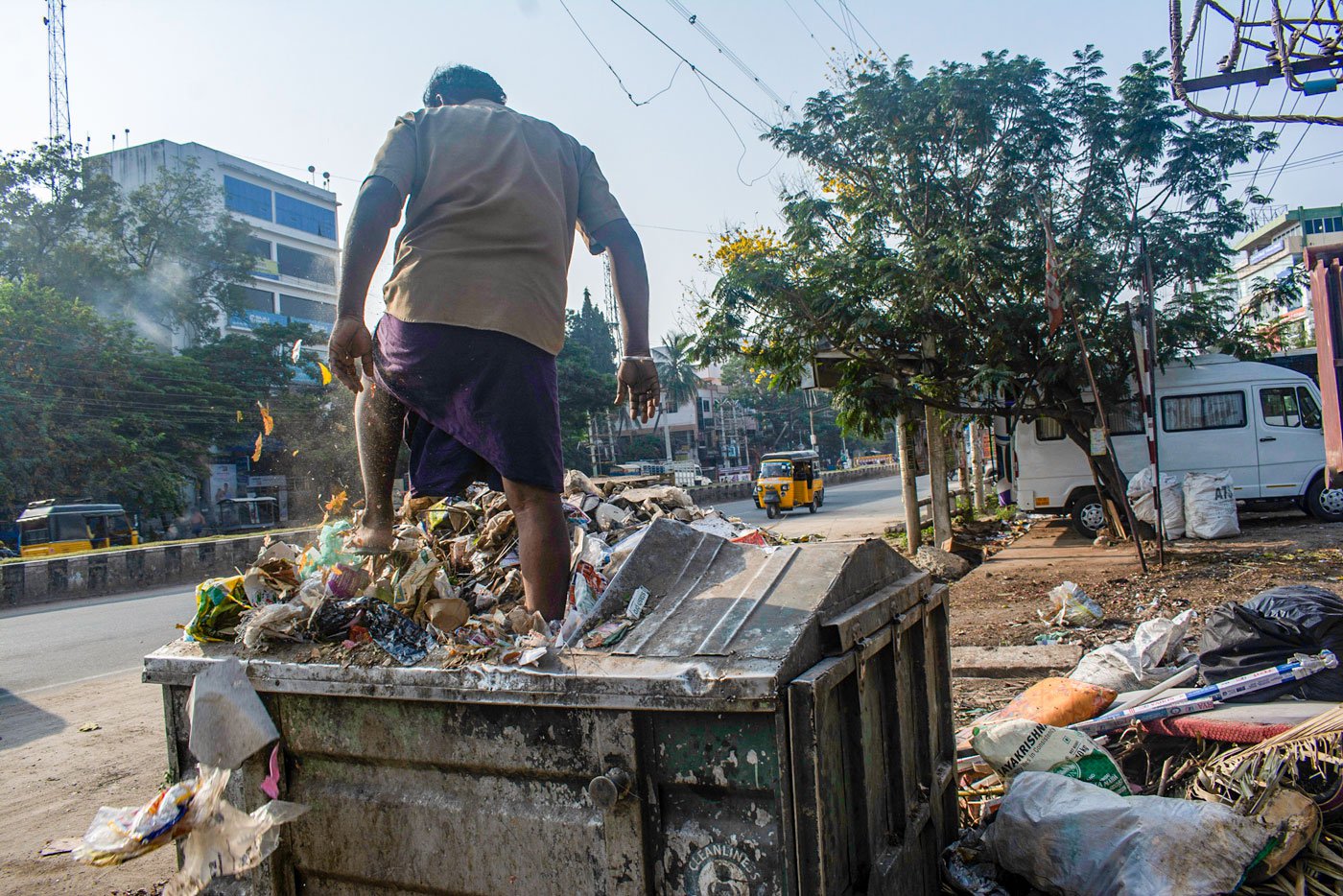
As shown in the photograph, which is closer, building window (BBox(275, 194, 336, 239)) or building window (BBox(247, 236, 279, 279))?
building window (BBox(247, 236, 279, 279))

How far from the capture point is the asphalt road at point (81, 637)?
6.57 meters

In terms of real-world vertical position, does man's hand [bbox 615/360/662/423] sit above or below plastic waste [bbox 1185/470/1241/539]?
above

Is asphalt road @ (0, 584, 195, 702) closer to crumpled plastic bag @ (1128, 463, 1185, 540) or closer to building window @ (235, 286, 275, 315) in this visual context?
crumpled plastic bag @ (1128, 463, 1185, 540)

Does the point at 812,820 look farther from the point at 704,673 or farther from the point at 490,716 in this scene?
the point at 490,716

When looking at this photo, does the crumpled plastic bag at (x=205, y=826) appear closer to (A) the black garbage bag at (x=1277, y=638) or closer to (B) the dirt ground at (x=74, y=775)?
(B) the dirt ground at (x=74, y=775)

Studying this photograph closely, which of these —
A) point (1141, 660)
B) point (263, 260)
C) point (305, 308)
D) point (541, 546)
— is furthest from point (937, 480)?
point (305, 308)

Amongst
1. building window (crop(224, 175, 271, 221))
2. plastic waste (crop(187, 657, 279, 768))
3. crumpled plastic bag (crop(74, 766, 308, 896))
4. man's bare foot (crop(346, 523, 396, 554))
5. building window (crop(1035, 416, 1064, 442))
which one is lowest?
crumpled plastic bag (crop(74, 766, 308, 896))

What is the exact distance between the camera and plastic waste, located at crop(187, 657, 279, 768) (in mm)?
1694

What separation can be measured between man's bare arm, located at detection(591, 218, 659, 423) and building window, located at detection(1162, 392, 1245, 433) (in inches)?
472

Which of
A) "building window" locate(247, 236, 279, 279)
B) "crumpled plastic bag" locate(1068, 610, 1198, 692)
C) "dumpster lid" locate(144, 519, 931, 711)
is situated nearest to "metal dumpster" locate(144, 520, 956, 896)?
"dumpster lid" locate(144, 519, 931, 711)

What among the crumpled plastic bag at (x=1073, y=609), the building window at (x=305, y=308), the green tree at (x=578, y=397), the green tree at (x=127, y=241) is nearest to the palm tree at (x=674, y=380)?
the green tree at (x=578, y=397)

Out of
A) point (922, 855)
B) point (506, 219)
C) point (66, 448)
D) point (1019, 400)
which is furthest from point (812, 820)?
point (66, 448)

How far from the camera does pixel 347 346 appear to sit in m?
2.06

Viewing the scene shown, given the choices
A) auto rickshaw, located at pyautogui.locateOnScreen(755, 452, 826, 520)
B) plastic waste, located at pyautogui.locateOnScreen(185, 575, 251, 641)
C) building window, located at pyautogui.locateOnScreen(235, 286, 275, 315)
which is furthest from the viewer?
building window, located at pyautogui.locateOnScreen(235, 286, 275, 315)
